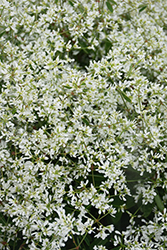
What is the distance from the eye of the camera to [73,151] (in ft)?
2.89

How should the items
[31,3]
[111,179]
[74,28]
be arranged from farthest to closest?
[31,3] → [74,28] → [111,179]

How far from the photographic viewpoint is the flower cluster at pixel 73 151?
855 mm

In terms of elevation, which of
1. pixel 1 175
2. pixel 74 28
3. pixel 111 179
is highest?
pixel 74 28

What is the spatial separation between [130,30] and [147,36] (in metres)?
0.08

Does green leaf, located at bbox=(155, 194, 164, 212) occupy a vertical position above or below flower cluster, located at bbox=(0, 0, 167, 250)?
below

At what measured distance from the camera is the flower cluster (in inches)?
33.7

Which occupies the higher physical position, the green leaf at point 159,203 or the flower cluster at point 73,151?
the flower cluster at point 73,151

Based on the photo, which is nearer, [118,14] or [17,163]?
[17,163]

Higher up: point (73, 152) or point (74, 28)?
point (74, 28)

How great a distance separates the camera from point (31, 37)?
1119 millimetres

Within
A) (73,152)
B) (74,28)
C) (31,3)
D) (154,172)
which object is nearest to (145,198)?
(154,172)

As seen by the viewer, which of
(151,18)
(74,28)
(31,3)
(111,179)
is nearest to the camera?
(111,179)

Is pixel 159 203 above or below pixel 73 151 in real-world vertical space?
below

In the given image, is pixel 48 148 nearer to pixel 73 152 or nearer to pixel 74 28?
pixel 73 152
